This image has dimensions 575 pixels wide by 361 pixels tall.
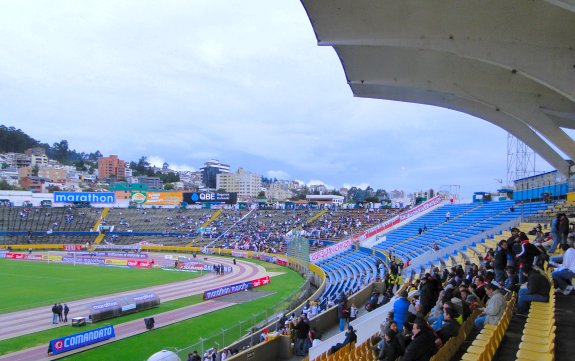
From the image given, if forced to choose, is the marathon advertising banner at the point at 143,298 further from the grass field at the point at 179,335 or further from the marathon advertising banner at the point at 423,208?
the marathon advertising banner at the point at 423,208

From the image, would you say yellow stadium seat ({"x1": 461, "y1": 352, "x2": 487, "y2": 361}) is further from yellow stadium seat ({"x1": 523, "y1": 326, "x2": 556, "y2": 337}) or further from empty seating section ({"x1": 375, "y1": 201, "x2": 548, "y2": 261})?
empty seating section ({"x1": 375, "y1": 201, "x2": 548, "y2": 261})

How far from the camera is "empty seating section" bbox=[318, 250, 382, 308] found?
24.1m

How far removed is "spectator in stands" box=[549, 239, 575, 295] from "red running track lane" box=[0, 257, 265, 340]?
20643 mm

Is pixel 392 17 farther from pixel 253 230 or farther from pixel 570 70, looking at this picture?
pixel 253 230

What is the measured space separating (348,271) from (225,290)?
8.26m

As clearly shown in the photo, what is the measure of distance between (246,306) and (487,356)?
21.5m

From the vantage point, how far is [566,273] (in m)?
9.08

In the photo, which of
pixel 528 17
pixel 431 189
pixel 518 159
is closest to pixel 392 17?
pixel 528 17

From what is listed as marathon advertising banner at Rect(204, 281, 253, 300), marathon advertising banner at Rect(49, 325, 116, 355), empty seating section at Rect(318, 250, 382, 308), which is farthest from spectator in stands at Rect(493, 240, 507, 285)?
marathon advertising banner at Rect(204, 281, 253, 300)

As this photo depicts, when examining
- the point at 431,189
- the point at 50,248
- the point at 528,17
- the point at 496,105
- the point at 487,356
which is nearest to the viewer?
the point at 487,356

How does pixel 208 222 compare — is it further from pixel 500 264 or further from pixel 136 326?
pixel 500 264

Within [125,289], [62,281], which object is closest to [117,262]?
[62,281]

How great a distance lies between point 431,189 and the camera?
59594 millimetres

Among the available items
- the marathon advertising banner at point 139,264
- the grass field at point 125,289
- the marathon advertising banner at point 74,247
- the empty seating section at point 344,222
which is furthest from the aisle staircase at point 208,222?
A: the grass field at point 125,289
